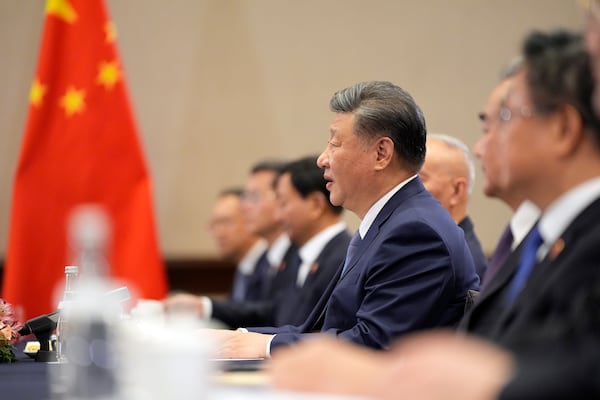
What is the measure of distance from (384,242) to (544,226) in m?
1.04

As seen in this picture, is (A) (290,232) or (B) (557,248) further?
(A) (290,232)

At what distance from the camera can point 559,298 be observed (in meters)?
1.77

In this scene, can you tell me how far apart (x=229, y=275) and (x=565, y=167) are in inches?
245

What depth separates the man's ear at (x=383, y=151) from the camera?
10.7 ft

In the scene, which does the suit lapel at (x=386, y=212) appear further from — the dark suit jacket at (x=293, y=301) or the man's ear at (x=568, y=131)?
the dark suit jacket at (x=293, y=301)

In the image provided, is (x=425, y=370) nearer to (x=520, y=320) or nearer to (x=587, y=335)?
(x=587, y=335)

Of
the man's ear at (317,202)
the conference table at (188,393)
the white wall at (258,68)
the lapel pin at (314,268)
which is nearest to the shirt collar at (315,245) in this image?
the man's ear at (317,202)

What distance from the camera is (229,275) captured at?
799cm

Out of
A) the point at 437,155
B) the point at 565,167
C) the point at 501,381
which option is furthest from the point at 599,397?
the point at 437,155

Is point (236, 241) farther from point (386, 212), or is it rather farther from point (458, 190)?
point (386, 212)

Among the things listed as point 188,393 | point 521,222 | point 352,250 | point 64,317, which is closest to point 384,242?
point 352,250

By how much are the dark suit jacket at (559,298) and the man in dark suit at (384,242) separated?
0.86 m

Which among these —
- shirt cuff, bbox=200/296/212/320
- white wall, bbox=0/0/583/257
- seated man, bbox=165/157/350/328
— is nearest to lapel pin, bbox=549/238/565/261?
shirt cuff, bbox=200/296/212/320

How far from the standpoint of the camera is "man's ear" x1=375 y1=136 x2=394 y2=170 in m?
3.27
